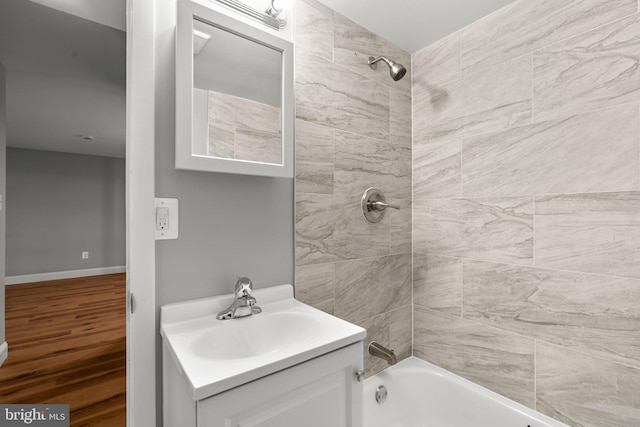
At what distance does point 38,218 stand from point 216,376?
637cm

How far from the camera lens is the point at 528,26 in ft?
4.31

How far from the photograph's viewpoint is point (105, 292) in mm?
4379

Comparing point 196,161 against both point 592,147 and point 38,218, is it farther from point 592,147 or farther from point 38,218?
point 38,218

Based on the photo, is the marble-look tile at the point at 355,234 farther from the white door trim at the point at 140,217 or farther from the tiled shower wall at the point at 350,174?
the white door trim at the point at 140,217

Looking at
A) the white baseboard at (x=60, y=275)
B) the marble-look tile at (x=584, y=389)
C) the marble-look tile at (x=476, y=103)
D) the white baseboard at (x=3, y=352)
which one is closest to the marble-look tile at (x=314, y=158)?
the marble-look tile at (x=476, y=103)

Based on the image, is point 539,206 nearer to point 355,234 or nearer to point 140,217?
point 355,234

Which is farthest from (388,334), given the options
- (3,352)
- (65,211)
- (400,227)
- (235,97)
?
(65,211)

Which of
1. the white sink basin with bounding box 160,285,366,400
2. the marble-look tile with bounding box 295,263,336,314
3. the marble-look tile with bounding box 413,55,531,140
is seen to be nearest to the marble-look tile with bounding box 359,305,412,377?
the marble-look tile with bounding box 295,263,336,314

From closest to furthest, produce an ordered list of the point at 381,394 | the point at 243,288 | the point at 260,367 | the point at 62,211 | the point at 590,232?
the point at 260,367
the point at 243,288
the point at 590,232
the point at 381,394
the point at 62,211

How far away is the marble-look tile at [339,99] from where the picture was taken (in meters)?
1.33

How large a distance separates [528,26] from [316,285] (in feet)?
5.12

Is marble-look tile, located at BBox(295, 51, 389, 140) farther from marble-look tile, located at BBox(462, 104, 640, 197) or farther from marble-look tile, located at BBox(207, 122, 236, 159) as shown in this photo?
marble-look tile, located at BBox(462, 104, 640, 197)

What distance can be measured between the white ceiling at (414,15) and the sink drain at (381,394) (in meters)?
1.98

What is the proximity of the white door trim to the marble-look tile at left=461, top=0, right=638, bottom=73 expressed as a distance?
5.01 feet
